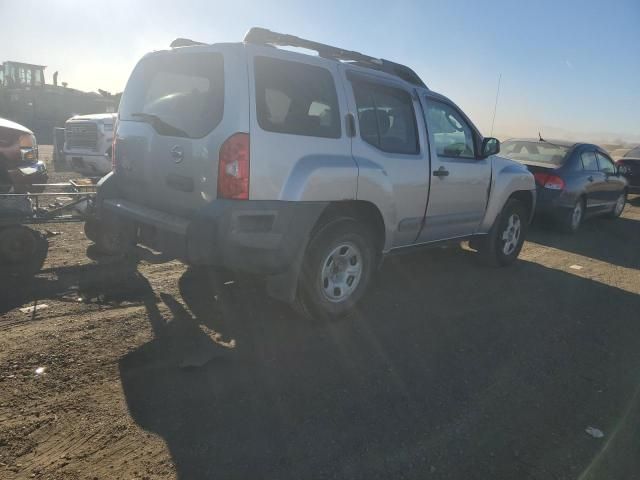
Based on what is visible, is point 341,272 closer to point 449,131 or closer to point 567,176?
point 449,131

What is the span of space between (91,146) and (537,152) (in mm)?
9235

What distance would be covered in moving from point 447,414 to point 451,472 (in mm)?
506

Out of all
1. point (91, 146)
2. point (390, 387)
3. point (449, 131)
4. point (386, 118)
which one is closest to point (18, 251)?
point (386, 118)

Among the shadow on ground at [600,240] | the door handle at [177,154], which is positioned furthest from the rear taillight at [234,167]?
the shadow on ground at [600,240]

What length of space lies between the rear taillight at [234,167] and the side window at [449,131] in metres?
2.26

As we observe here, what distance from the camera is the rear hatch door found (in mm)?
3186

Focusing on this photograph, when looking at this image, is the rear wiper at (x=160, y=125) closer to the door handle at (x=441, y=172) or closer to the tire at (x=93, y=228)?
the tire at (x=93, y=228)

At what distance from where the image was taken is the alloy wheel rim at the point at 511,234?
240 inches

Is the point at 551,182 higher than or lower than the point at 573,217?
higher

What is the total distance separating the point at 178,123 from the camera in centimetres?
346

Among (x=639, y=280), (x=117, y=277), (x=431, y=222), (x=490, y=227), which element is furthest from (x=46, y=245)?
(x=639, y=280)

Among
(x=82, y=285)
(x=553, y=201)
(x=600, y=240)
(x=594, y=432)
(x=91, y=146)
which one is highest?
(x=91, y=146)

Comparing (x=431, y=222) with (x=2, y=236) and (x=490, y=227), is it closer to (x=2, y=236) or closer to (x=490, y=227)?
(x=490, y=227)

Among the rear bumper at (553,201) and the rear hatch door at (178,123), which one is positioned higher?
the rear hatch door at (178,123)
